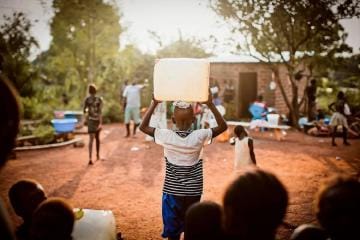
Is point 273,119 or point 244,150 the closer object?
point 244,150

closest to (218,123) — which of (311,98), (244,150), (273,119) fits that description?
(244,150)

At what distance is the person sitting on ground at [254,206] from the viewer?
1584 millimetres

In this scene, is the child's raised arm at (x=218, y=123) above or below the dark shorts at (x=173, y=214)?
above

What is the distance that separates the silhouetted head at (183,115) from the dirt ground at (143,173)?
2.26ft

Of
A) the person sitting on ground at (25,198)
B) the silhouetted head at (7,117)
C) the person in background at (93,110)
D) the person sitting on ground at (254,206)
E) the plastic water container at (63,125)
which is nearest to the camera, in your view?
the silhouetted head at (7,117)

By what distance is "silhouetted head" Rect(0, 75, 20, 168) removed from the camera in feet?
4.22

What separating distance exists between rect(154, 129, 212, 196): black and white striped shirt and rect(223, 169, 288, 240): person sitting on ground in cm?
138

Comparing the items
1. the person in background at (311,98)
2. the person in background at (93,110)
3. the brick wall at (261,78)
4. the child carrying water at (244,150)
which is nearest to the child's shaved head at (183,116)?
the child carrying water at (244,150)

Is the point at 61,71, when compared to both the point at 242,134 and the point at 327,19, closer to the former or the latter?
the point at 327,19

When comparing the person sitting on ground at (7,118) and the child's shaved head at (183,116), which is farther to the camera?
the child's shaved head at (183,116)

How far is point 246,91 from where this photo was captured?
19.7 meters

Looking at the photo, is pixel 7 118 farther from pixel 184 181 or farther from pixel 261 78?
pixel 261 78

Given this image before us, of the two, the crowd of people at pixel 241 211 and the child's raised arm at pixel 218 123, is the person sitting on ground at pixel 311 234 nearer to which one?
the crowd of people at pixel 241 211

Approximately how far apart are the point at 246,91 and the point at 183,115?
17.1 m
